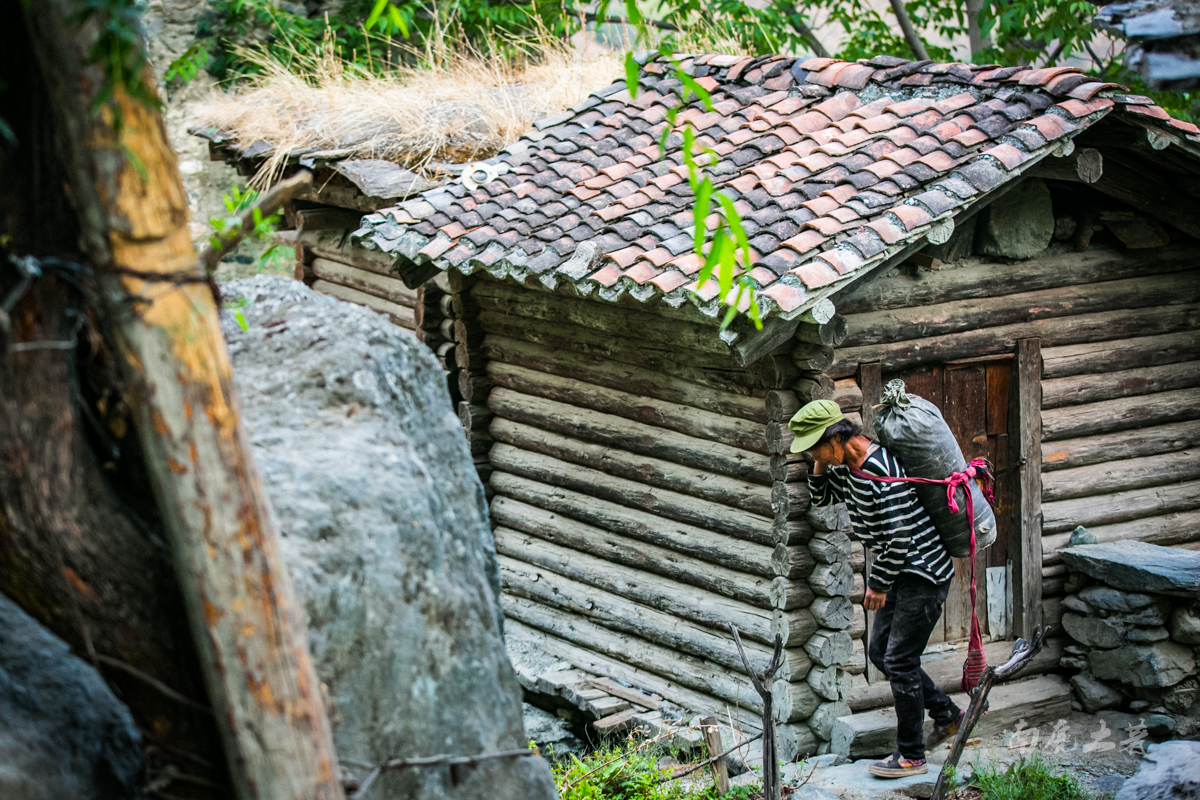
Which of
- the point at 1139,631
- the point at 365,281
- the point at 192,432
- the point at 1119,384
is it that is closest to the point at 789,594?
the point at 1139,631

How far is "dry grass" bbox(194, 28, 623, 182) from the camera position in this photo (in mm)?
9188

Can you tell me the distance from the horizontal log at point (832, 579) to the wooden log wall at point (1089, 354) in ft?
3.15

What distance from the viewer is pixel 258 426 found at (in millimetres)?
2400

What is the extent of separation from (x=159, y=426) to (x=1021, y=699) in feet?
21.1

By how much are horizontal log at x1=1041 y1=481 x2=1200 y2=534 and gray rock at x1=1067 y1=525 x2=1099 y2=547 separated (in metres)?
0.06

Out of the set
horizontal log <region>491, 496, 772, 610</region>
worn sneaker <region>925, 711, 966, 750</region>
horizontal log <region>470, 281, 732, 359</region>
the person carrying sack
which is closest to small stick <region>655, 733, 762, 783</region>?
the person carrying sack

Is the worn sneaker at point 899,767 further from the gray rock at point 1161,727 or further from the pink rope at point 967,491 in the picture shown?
the gray rock at point 1161,727

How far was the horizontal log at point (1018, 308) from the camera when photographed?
21.3ft

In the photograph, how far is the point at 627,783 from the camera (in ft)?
18.4

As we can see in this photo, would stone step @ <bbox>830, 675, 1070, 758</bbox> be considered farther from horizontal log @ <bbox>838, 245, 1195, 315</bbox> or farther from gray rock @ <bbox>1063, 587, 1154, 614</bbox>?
horizontal log @ <bbox>838, 245, 1195, 315</bbox>

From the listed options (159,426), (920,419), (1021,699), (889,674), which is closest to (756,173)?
(920,419)

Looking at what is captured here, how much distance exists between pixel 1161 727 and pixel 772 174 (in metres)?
4.21

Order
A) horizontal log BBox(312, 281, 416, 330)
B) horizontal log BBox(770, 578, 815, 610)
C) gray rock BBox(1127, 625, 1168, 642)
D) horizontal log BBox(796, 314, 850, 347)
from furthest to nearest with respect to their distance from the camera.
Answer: horizontal log BBox(312, 281, 416, 330)
gray rock BBox(1127, 625, 1168, 642)
horizontal log BBox(770, 578, 815, 610)
horizontal log BBox(796, 314, 850, 347)

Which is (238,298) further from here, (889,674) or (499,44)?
(499,44)
